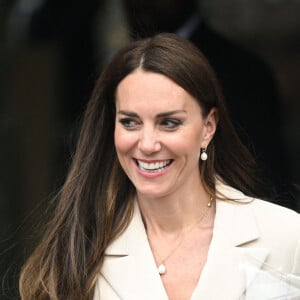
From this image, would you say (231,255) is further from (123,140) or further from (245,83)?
(245,83)

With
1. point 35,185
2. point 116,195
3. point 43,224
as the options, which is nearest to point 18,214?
point 35,185

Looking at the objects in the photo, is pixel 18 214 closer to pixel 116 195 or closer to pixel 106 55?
pixel 106 55

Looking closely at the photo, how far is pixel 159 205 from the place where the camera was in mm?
4160

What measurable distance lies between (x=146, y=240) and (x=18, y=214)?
264 cm

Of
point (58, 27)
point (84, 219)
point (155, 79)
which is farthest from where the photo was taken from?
point (58, 27)

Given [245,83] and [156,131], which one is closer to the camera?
[156,131]

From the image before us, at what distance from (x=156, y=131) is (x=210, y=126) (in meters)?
0.29

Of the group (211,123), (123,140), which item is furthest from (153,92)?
(211,123)

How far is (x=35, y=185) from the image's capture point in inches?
267

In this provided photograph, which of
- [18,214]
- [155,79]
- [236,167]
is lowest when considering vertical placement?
[18,214]

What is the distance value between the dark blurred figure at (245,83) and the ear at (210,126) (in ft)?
3.61

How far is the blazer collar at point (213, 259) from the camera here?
397cm

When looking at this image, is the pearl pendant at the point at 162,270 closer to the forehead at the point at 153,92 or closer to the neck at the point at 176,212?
the neck at the point at 176,212

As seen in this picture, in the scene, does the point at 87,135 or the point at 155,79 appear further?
the point at 87,135
